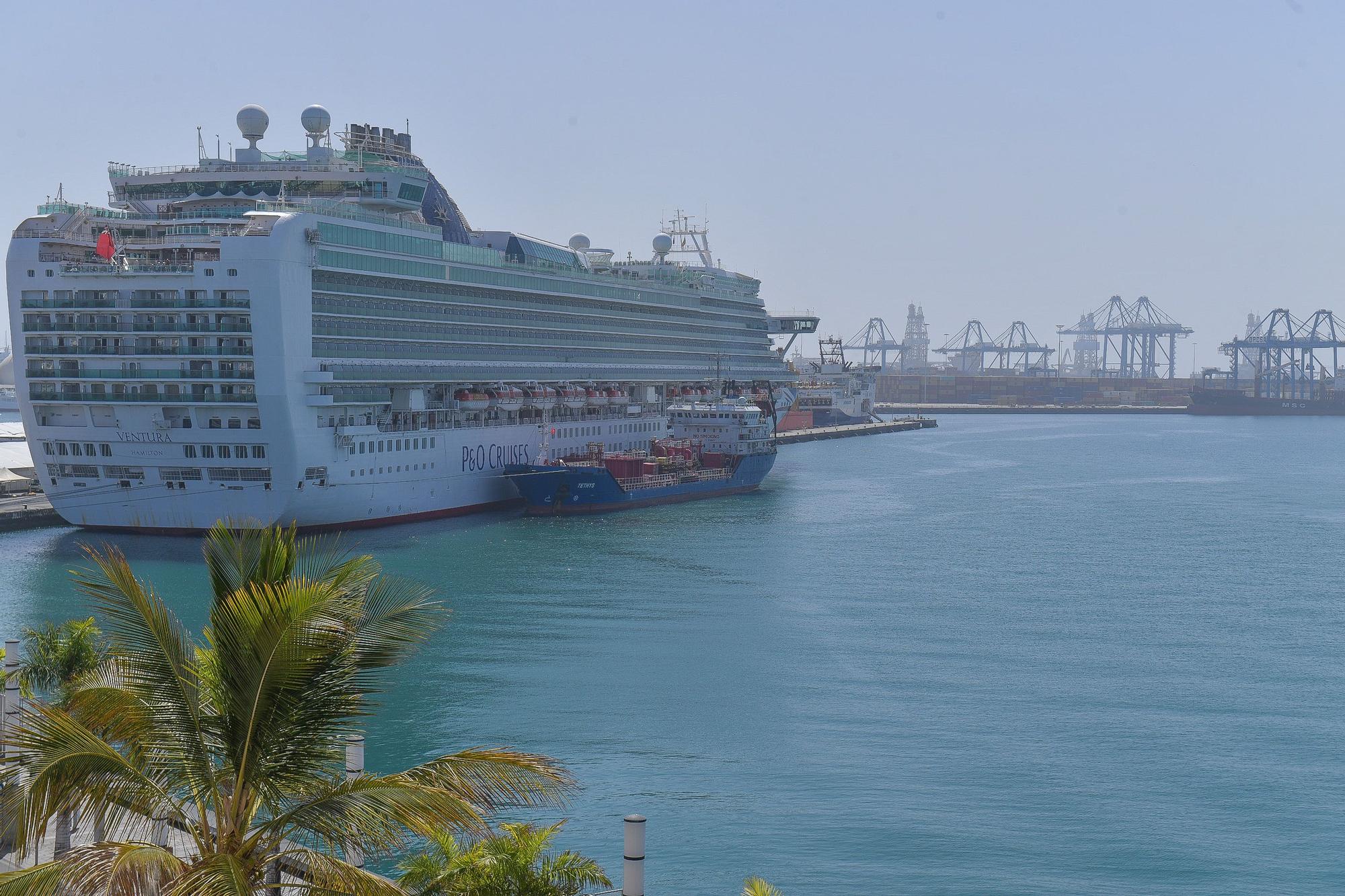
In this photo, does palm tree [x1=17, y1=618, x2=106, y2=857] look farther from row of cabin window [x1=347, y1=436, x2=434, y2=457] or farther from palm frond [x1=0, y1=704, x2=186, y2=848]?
row of cabin window [x1=347, y1=436, x2=434, y2=457]

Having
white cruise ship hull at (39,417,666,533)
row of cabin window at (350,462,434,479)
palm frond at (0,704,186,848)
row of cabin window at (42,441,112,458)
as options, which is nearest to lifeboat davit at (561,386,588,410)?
white cruise ship hull at (39,417,666,533)

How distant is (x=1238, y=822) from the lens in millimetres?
20438

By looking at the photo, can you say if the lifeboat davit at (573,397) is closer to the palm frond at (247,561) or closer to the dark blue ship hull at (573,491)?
the dark blue ship hull at (573,491)

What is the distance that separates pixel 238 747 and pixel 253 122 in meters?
48.8

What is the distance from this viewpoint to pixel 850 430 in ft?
430

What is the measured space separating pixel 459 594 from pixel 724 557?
11.0 m

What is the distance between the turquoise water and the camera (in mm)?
19469

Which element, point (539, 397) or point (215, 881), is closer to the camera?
point (215, 881)

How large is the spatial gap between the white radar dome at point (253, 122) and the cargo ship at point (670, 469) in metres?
16.4

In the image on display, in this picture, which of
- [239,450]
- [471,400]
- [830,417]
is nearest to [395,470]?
[239,450]

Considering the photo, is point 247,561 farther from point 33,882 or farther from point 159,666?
point 33,882

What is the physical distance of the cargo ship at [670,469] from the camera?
57469mm

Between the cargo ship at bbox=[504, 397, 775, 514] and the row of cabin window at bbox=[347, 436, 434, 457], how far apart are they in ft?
18.3

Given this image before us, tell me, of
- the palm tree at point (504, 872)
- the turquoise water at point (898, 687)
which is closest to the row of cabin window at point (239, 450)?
the turquoise water at point (898, 687)
